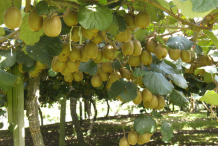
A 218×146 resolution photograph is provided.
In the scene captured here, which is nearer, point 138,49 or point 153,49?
point 138,49

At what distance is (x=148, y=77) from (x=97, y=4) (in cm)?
90

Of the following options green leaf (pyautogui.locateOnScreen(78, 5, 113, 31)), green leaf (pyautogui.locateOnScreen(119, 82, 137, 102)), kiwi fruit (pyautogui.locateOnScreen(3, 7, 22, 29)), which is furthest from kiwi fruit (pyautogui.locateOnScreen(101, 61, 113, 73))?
kiwi fruit (pyautogui.locateOnScreen(3, 7, 22, 29))

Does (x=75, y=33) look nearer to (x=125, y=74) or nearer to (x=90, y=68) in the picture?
(x=90, y=68)

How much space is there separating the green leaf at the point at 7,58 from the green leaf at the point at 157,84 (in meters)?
1.50

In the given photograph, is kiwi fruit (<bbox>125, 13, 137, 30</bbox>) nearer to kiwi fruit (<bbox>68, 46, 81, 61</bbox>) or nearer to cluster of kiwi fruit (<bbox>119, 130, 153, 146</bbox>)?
kiwi fruit (<bbox>68, 46, 81, 61</bbox>)

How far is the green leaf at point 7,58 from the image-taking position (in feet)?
6.90

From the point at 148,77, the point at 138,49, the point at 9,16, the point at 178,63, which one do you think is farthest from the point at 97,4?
the point at 178,63

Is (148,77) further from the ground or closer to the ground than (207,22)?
closer to the ground

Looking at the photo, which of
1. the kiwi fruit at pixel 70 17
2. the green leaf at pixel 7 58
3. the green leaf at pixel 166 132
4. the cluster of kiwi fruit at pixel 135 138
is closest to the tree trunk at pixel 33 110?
the green leaf at pixel 7 58

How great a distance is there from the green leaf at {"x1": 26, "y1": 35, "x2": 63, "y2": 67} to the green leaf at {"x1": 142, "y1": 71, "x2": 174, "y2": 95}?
74cm

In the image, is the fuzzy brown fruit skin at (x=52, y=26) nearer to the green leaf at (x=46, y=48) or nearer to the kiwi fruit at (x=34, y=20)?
the kiwi fruit at (x=34, y=20)

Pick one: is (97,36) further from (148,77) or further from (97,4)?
(148,77)

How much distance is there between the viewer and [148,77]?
1603mm

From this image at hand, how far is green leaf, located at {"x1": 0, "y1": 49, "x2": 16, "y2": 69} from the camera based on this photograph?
2.10m
